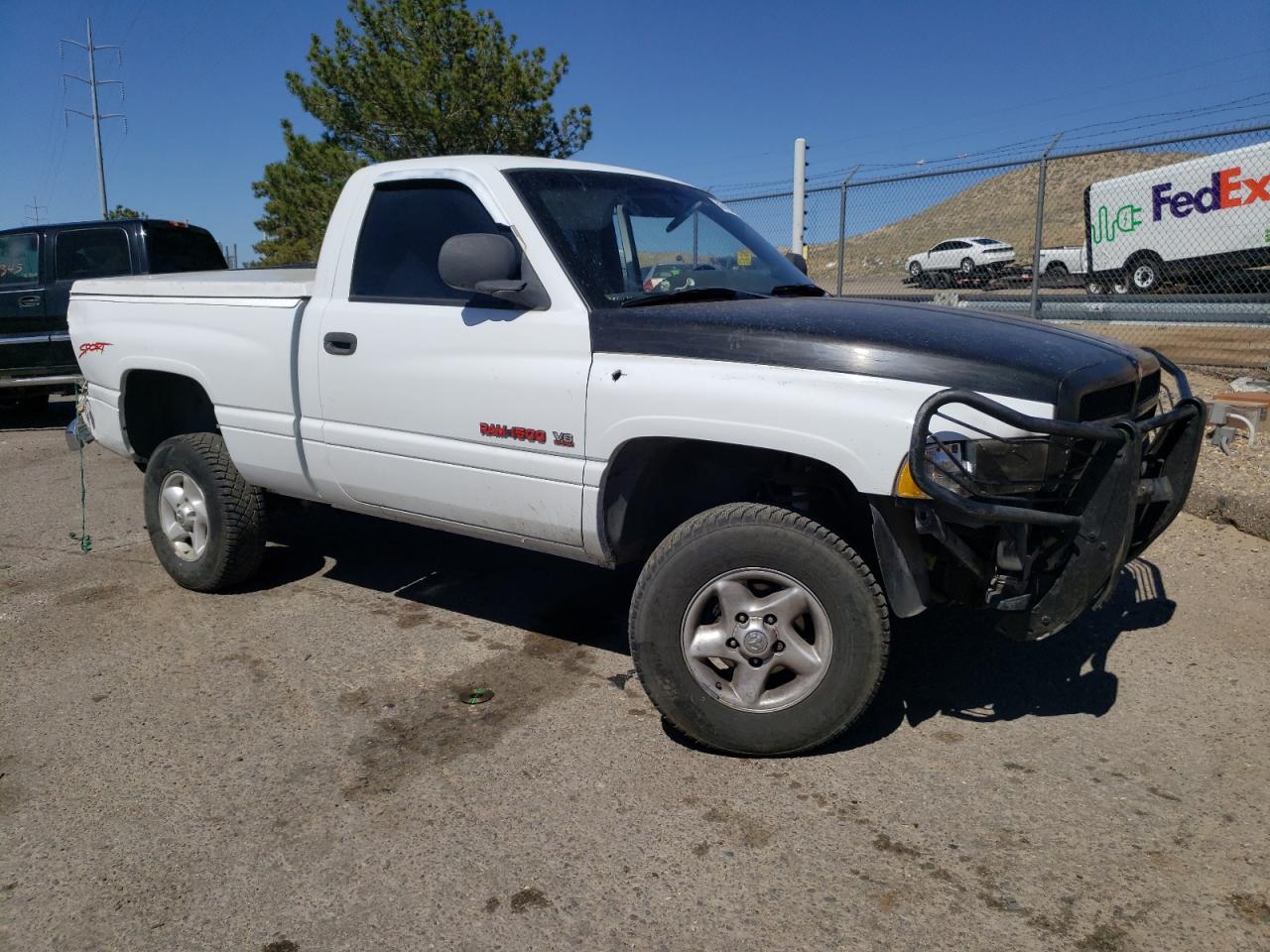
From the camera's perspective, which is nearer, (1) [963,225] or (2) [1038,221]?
(2) [1038,221]

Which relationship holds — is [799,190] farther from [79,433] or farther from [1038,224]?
[79,433]

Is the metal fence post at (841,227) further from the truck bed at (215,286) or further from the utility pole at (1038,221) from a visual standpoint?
the truck bed at (215,286)

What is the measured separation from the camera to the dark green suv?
400 inches

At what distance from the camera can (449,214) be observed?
4.09 meters

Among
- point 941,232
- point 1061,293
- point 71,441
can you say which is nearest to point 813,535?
point 71,441

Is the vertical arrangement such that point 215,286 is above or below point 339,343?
above

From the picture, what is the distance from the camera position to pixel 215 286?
473 centimetres

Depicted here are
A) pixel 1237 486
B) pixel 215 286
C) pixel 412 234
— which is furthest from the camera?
pixel 1237 486

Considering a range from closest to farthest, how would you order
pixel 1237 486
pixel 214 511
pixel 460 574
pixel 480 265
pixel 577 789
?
pixel 577 789
pixel 480 265
pixel 214 511
pixel 460 574
pixel 1237 486

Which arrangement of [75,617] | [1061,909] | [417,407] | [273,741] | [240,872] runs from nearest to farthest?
[1061,909], [240,872], [273,741], [417,407], [75,617]

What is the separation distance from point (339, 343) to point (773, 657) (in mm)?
2238

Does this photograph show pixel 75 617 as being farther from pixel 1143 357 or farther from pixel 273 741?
pixel 1143 357

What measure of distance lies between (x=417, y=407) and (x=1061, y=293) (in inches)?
411

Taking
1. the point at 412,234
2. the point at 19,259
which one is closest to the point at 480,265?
the point at 412,234
